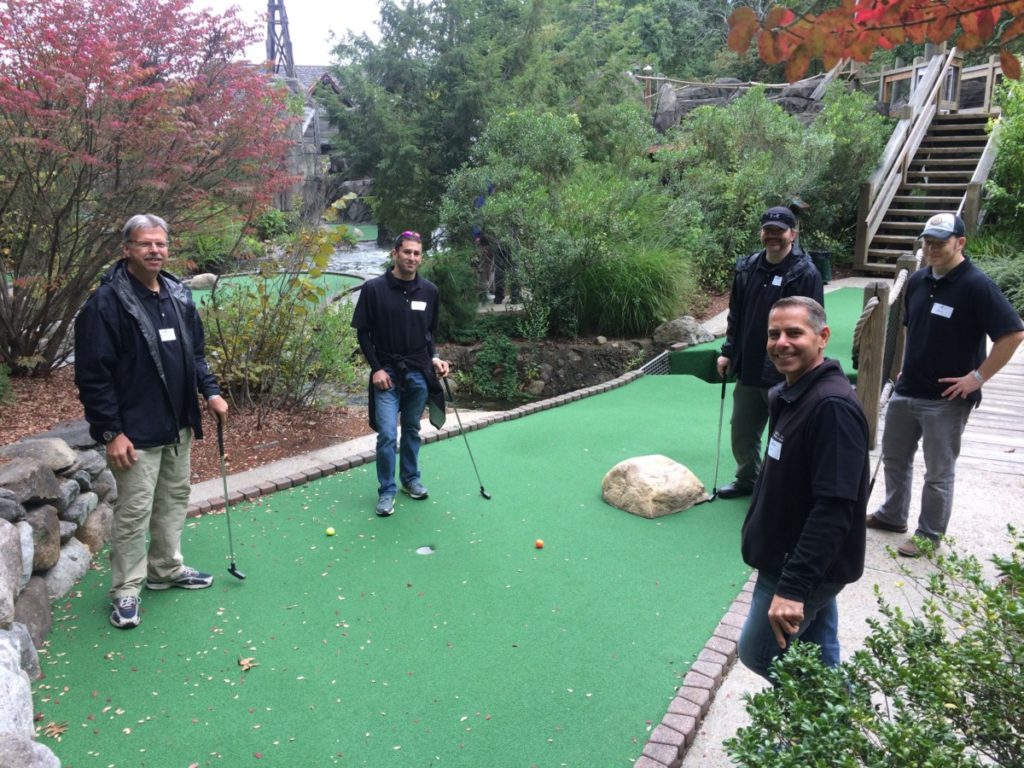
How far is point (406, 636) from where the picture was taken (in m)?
3.34

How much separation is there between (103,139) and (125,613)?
3.44 meters

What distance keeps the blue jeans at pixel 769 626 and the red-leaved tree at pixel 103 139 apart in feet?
16.0

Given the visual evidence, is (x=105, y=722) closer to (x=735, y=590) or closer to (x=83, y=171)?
(x=735, y=590)

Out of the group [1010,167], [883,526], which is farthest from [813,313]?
[1010,167]

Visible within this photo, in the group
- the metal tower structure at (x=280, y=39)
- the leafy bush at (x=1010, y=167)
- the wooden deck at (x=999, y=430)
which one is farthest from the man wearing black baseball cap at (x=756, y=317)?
the metal tower structure at (x=280, y=39)

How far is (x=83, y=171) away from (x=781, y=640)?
533 cm

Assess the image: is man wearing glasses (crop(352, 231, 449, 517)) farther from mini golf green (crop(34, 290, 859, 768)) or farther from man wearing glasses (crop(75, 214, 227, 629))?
man wearing glasses (crop(75, 214, 227, 629))

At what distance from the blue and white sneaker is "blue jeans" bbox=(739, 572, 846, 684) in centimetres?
276

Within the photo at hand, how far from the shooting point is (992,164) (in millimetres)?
12523

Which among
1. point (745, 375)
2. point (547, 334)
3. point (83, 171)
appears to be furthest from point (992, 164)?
point (83, 171)

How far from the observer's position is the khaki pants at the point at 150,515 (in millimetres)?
3365

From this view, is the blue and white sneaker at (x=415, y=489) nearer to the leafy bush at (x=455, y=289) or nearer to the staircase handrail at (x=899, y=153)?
the leafy bush at (x=455, y=289)

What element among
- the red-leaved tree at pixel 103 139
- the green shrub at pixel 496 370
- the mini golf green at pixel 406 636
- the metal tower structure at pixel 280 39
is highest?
the metal tower structure at pixel 280 39

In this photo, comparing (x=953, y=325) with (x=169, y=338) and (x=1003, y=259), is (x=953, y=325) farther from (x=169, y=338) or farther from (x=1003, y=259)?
(x=1003, y=259)
